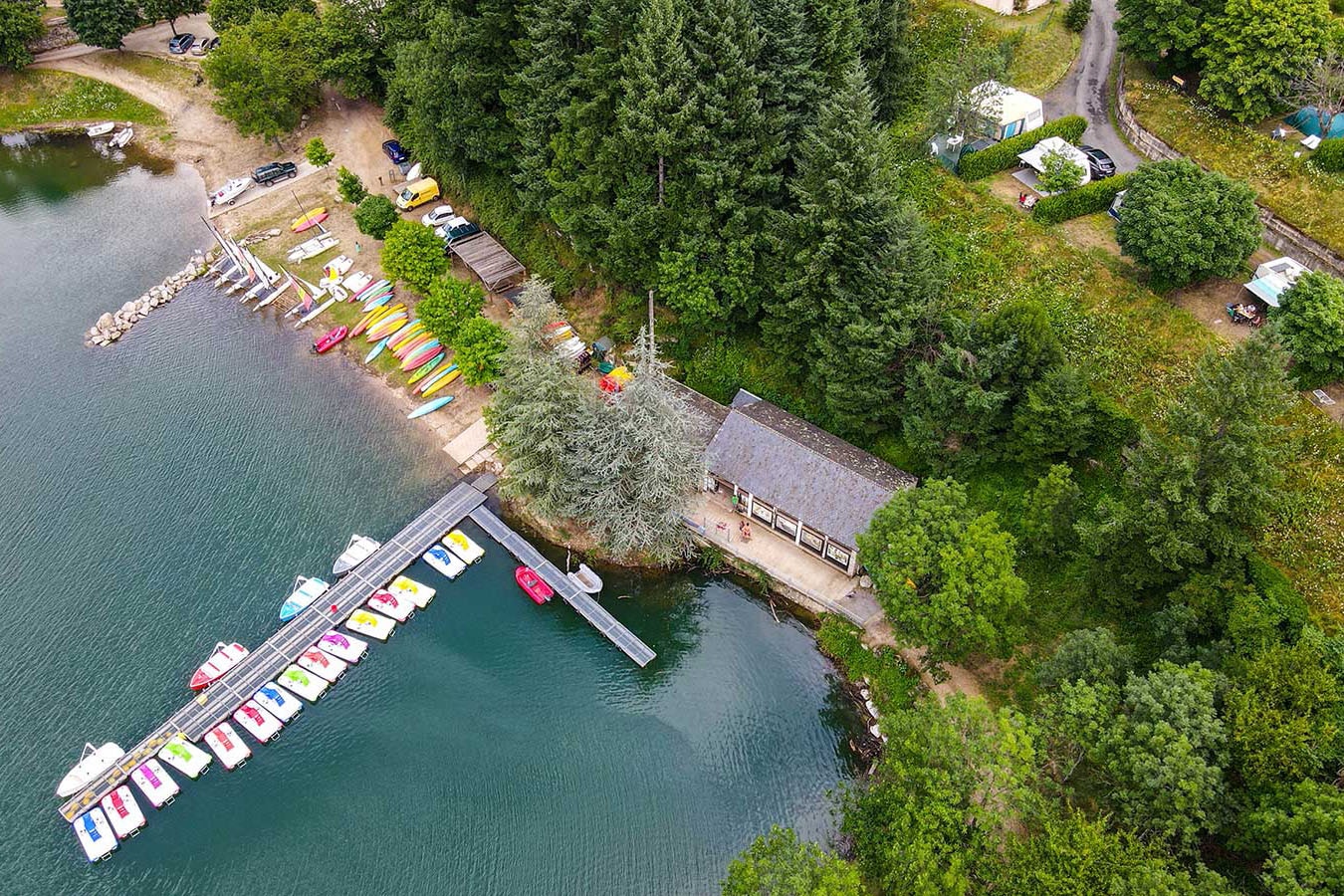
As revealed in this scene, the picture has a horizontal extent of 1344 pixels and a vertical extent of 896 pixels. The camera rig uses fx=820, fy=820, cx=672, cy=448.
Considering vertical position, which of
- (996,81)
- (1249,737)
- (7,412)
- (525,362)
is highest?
(996,81)

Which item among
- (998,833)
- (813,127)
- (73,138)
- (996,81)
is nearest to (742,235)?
(813,127)

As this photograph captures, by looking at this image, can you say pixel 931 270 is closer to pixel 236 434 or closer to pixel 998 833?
pixel 998 833

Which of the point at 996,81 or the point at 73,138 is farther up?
the point at 996,81

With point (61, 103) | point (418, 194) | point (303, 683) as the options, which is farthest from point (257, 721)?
point (61, 103)

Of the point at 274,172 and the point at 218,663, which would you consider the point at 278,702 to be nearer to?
the point at 218,663

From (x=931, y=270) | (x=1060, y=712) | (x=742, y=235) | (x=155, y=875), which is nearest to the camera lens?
(x=1060, y=712)

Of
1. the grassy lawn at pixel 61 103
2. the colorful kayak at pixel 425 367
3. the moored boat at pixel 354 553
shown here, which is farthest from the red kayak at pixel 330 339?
the grassy lawn at pixel 61 103
